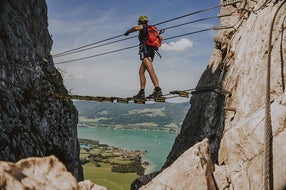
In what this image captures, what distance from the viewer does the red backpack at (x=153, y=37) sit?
12531 mm

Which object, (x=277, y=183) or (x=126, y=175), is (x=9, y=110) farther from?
(x=126, y=175)

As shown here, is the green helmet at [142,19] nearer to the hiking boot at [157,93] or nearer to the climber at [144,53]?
the climber at [144,53]

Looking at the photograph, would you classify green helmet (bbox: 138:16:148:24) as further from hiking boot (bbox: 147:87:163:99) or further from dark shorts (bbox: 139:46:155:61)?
hiking boot (bbox: 147:87:163:99)

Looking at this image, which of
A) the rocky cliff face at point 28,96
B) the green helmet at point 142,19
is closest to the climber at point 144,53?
the green helmet at point 142,19

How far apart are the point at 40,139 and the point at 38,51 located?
35.7 feet

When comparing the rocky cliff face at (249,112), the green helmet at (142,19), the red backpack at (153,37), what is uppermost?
the green helmet at (142,19)

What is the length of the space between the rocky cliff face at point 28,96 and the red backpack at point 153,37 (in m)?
10.5

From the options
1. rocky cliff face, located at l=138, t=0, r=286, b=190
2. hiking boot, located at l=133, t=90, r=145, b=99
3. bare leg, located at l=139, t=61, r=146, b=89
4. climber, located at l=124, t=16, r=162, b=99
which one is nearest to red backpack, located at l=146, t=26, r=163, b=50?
climber, located at l=124, t=16, r=162, b=99

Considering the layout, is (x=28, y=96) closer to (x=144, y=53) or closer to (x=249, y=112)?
(x=144, y=53)

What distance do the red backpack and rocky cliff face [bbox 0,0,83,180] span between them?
10517 millimetres

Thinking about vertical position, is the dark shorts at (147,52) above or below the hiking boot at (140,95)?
A: above

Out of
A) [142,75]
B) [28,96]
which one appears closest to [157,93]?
[142,75]

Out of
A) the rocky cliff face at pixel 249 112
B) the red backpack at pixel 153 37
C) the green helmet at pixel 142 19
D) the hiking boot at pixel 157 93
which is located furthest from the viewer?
the hiking boot at pixel 157 93

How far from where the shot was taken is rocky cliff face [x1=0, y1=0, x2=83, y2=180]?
24.0 meters
